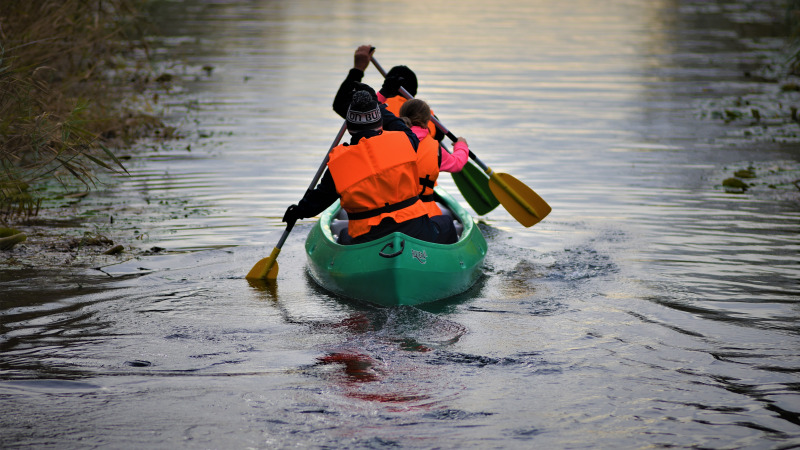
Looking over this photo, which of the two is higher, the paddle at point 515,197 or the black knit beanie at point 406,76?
the black knit beanie at point 406,76

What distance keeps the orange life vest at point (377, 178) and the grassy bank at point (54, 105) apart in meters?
1.65

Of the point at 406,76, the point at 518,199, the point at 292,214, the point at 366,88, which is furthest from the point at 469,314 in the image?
the point at 406,76

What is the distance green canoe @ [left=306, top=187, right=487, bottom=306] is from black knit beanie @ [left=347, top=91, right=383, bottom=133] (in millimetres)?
782

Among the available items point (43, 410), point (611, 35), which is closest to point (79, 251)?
point (43, 410)

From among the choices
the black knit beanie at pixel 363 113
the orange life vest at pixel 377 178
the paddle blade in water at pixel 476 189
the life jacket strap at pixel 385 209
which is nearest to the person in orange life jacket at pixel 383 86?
the paddle blade in water at pixel 476 189

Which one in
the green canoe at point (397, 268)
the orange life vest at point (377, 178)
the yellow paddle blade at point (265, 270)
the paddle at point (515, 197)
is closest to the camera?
the green canoe at point (397, 268)

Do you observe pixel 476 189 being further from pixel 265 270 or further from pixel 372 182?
pixel 372 182

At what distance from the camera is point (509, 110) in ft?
49.9

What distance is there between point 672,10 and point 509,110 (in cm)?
1854

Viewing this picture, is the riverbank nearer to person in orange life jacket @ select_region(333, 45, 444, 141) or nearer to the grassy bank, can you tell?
the grassy bank

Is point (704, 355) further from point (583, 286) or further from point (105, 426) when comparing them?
point (105, 426)

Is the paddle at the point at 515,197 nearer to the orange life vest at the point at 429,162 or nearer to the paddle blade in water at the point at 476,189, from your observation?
the paddle blade in water at the point at 476,189

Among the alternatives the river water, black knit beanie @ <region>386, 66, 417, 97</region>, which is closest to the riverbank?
the river water

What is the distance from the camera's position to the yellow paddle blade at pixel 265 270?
694 cm
